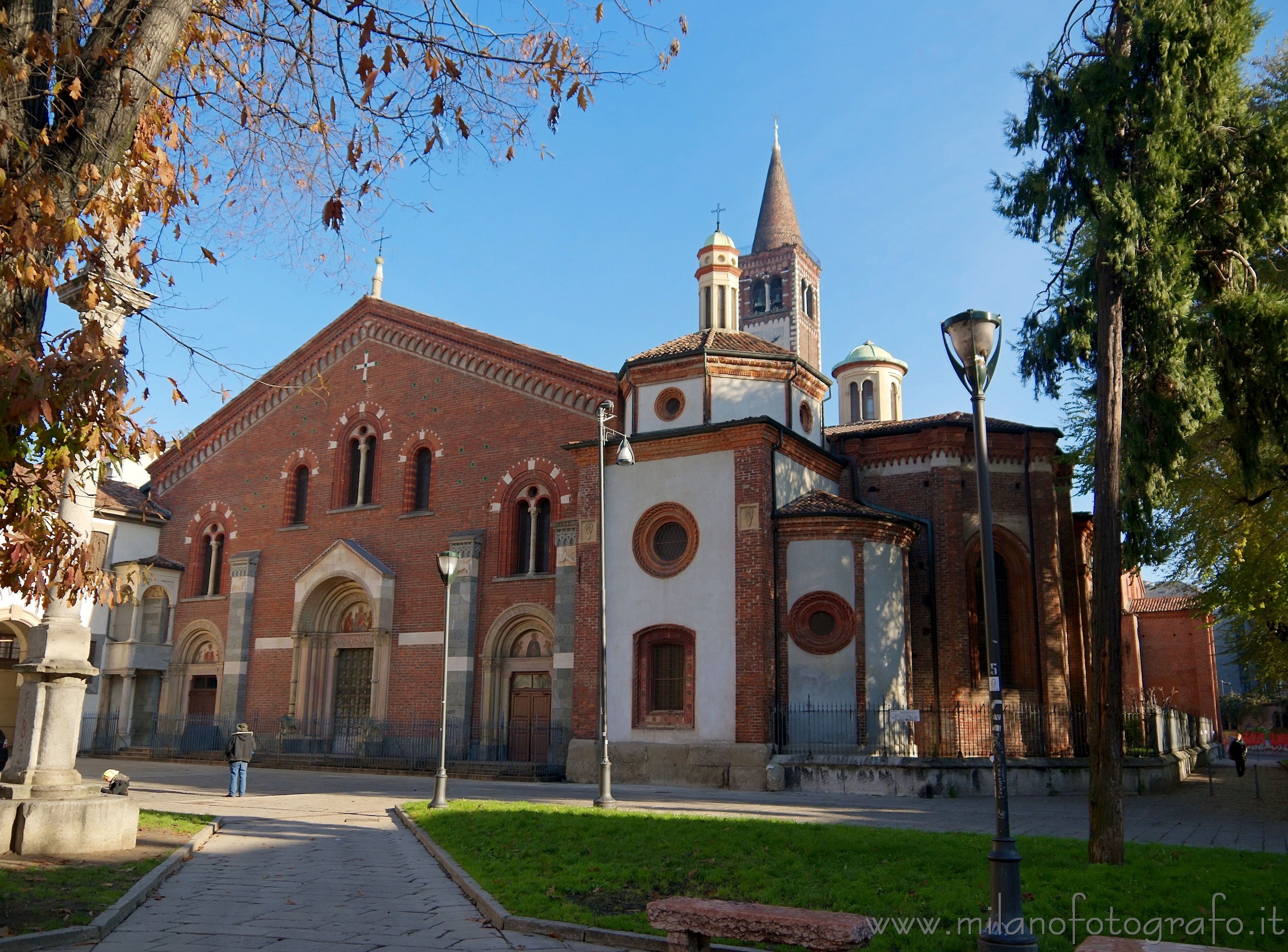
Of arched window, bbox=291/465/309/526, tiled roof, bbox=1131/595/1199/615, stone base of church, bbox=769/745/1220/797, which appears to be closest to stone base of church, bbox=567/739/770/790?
stone base of church, bbox=769/745/1220/797

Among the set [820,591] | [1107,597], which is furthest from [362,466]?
[1107,597]

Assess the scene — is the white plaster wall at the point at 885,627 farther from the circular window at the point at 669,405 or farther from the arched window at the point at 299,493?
the arched window at the point at 299,493

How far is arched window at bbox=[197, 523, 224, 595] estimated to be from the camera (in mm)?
30984

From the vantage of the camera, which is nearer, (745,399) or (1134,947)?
(1134,947)

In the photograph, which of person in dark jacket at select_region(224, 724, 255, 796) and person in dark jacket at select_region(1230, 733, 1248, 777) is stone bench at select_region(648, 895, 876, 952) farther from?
person in dark jacket at select_region(1230, 733, 1248, 777)

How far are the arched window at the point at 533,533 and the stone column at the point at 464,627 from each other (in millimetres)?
1030

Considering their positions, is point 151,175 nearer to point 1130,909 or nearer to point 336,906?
point 336,906

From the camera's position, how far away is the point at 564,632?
76.3 ft

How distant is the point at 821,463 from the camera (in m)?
24.3

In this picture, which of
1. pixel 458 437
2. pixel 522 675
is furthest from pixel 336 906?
pixel 458 437

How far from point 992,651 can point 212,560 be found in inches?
1135

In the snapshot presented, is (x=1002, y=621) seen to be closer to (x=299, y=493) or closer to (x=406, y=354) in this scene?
(x=406, y=354)

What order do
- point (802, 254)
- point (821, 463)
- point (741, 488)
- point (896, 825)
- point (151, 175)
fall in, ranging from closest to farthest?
point (151, 175), point (896, 825), point (741, 488), point (821, 463), point (802, 254)

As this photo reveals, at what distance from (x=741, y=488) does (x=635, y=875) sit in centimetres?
1241
